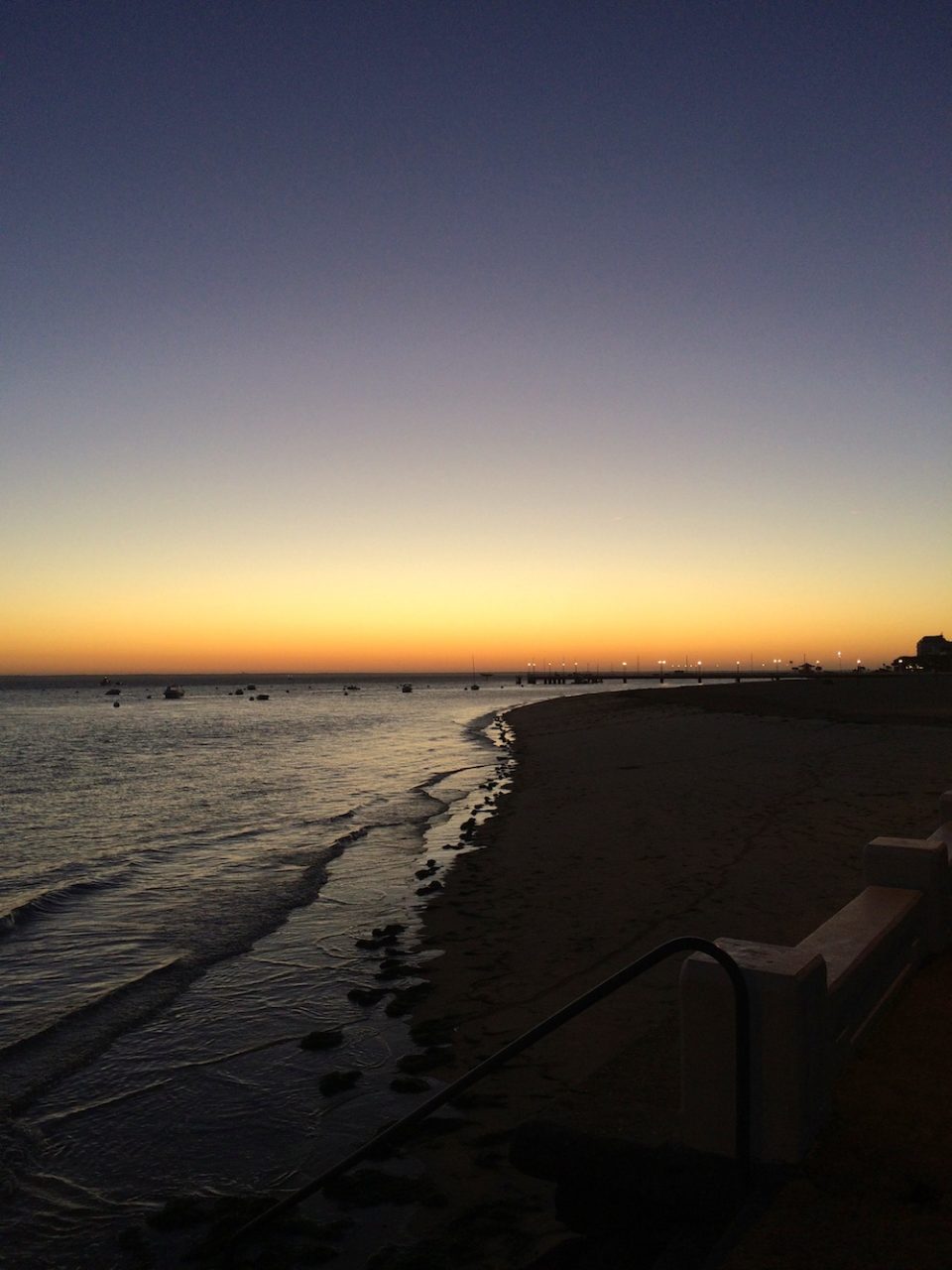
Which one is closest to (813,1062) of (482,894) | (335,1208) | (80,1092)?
(335,1208)

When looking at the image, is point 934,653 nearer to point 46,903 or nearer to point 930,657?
point 930,657

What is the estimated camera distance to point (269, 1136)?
21.2ft

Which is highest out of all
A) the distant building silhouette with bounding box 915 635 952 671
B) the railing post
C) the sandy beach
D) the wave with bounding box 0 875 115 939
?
the distant building silhouette with bounding box 915 635 952 671

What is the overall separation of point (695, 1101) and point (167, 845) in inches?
690

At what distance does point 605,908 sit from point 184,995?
5522 mm

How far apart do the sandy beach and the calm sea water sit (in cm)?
70

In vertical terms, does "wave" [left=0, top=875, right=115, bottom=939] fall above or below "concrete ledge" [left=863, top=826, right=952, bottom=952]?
below

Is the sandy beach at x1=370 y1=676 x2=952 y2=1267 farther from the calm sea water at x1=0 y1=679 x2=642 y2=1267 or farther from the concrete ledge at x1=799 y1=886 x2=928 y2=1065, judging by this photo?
the concrete ledge at x1=799 y1=886 x2=928 y2=1065

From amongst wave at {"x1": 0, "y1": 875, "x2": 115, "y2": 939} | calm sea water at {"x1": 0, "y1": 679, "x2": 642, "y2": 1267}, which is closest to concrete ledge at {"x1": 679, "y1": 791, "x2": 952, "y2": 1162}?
calm sea water at {"x1": 0, "y1": 679, "x2": 642, "y2": 1267}

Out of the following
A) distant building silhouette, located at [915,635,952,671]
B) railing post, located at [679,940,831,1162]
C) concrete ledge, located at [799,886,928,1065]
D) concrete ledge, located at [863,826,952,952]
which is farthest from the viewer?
distant building silhouette, located at [915,635,952,671]

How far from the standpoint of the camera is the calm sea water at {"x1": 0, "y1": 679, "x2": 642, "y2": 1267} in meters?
6.03

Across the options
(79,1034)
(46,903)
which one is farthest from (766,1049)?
(46,903)

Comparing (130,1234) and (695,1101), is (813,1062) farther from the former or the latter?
(130,1234)

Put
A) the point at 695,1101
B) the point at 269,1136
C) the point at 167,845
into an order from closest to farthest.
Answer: the point at 695,1101 < the point at 269,1136 < the point at 167,845
